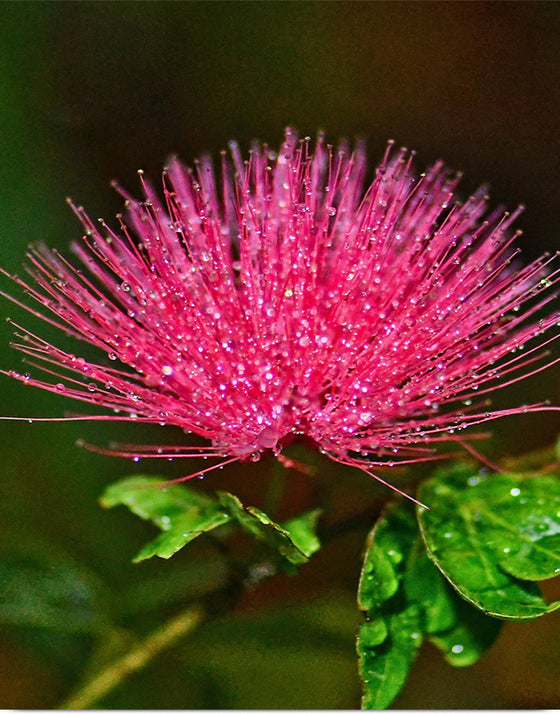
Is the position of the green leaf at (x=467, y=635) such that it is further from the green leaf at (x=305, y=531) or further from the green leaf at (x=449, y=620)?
the green leaf at (x=305, y=531)

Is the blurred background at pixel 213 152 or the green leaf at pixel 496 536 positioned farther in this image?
the blurred background at pixel 213 152

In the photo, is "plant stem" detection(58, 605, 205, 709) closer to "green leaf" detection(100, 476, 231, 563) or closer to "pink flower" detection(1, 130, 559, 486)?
"green leaf" detection(100, 476, 231, 563)

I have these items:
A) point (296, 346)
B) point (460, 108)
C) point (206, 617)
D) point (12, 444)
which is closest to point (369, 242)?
point (296, 346)

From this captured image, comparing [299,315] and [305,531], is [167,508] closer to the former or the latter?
[305,531]

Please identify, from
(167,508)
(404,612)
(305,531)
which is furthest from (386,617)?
(167,508)

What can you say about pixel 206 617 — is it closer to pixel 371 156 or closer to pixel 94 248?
pixel 94 248

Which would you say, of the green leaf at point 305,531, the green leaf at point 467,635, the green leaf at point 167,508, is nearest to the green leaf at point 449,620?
the green leaf at point 467,635
